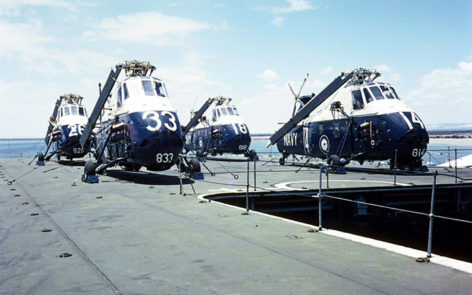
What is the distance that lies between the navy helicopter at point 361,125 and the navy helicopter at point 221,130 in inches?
365

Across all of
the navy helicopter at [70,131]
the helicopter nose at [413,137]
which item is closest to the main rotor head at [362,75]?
the helicopter nose at [413,137]

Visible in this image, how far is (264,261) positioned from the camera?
6.54 m

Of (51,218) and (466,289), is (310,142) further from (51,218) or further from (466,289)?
(466,289)

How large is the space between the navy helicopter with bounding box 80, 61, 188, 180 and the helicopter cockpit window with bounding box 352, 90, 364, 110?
10.7m

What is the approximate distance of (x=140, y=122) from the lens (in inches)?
719

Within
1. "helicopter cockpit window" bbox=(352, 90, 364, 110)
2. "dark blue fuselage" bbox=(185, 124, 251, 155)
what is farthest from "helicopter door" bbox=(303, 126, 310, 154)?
"dark blue fuselage" bbox=(185, 124, 251, 155)

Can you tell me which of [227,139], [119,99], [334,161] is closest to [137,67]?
[119,99]

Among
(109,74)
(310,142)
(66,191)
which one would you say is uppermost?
(109,74)

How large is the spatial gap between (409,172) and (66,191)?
17392 mm

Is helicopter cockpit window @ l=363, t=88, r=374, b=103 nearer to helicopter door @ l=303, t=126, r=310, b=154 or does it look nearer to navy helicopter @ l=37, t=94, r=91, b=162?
helicopter door @ l=303, t=126, r=310, b=154

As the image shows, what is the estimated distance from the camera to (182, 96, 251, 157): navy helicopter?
122ft

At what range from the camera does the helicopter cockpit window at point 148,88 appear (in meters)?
19.4

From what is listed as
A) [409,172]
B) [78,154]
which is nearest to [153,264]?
[409,172]

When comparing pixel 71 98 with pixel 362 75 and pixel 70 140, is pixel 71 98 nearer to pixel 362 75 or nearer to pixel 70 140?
pixel 70 140
